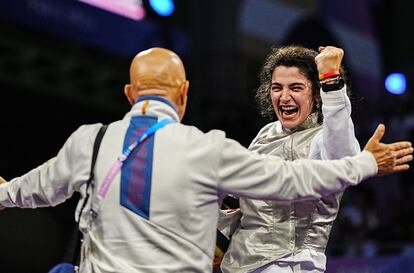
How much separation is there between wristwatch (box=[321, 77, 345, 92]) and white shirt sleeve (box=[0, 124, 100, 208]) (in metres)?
0.87

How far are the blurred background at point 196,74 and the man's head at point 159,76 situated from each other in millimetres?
4933

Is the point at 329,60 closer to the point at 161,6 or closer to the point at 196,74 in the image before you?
the point at 161,6

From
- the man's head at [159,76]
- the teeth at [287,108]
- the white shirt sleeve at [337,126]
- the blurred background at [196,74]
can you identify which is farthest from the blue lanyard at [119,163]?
the blurred background at [196,74]

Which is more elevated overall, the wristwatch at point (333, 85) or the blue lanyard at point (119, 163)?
the wristwatch at point (333, 85)

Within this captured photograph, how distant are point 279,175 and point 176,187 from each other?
36cm

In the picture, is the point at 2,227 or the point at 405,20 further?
the point at 405,20

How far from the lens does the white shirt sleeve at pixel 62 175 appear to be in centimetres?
276

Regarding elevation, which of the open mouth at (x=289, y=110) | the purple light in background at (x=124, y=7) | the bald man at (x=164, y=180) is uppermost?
the purple light in background at (x=124, y=7)

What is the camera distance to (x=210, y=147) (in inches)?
105

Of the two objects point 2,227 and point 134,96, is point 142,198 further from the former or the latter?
point 2,227

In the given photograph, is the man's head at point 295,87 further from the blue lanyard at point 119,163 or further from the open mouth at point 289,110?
the blue lanyard at point 119,163

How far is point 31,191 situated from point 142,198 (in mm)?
496

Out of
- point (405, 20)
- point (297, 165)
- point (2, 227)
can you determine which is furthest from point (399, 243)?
point (297, 165)

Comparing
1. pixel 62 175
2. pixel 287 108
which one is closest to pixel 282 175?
pixel 287 108
